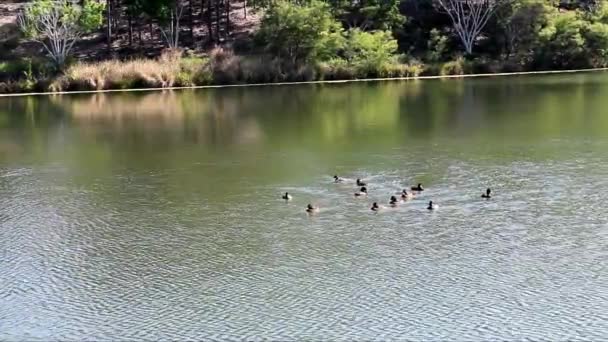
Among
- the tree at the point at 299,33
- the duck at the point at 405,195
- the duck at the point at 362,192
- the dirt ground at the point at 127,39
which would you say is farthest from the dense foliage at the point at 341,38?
the duck at the point at 405,195

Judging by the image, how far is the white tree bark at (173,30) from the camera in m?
80.6

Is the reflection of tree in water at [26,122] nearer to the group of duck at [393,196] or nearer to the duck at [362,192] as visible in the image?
the group of duck at [393,196]

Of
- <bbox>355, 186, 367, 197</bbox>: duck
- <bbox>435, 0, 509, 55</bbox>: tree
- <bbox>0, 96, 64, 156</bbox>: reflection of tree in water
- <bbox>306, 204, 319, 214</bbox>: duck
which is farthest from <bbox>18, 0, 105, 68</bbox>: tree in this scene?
<bbox>306, 204, 319, 214</bbox>: duck

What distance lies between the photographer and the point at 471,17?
85062mm

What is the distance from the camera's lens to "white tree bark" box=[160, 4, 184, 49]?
80.6 meters

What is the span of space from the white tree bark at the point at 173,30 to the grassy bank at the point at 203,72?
77.0 inches

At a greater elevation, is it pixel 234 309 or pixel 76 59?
pixel 76 59

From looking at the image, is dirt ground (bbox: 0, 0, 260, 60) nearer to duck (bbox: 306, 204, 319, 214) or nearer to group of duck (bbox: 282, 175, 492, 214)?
group of duck (bbox: 282, 175, 492, 214)

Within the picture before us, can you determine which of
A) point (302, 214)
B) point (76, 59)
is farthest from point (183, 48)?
point (302, 214)

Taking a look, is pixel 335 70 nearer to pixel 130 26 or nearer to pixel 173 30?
pixel 173 30

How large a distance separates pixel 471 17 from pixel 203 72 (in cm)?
2578

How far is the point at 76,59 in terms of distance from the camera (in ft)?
261

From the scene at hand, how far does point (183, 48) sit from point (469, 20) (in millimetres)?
26271

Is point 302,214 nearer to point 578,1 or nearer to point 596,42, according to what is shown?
point 596,42
